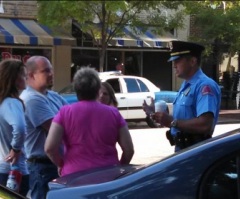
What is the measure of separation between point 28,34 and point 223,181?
18608 mm

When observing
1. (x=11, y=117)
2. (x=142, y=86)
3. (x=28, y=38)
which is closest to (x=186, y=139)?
(x=11, y=117)

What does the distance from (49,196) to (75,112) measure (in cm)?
100

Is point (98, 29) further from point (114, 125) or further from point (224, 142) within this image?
point (224, 142)

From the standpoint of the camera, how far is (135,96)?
1725cm

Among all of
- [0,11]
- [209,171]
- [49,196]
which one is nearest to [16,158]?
[49,196]

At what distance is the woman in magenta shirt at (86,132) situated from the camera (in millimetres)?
4027

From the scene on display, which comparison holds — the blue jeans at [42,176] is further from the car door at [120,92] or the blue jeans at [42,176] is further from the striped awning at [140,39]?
the striped awning at [140,39]

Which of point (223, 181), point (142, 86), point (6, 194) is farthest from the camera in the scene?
point (142, 86)

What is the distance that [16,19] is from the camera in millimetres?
21688

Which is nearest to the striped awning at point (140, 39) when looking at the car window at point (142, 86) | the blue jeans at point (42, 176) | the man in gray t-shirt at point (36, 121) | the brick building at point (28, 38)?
the brick building at point (28, 38)

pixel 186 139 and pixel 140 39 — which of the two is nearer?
pixel 186 139

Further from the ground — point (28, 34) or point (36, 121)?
point (28, 34)

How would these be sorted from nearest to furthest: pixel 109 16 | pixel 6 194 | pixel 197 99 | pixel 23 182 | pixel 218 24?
pixel 6 194
pixel 197 99
pixel 23 182
pixel 109 16
pixel 218 24

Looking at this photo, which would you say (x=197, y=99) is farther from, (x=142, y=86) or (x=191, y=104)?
(x=142, y=86)
